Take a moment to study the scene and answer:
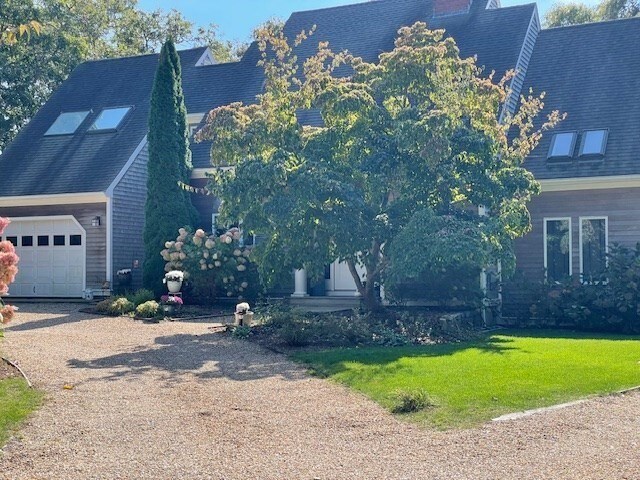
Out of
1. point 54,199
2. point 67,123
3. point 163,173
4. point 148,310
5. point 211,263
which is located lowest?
point 148,310

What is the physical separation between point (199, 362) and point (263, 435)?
3.92 metres

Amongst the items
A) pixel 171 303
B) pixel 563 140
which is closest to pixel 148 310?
pixel 171 303

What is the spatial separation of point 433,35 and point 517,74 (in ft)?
21.4

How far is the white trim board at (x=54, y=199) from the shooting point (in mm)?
20203

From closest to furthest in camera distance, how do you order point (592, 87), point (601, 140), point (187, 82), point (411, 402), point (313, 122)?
point (411, 402) < point (601, 140) < point (592, 87) < point (313, 122) < point (187, 82)

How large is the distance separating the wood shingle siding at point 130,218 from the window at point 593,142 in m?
11.4

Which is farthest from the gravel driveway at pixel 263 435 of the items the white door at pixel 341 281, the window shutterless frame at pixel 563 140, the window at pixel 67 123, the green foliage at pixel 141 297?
the window at pixel 67 123

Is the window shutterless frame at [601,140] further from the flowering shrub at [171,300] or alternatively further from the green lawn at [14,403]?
the green lawn at [14,403]

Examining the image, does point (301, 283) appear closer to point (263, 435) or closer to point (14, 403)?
point (14, 403)

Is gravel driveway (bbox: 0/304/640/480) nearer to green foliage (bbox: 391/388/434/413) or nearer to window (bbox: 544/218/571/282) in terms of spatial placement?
green foliage (bbox: 391/388/434/413)

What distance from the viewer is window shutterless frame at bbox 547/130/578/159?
57.4 feet

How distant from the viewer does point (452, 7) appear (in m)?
22.8

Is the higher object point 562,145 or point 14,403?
point 562,145

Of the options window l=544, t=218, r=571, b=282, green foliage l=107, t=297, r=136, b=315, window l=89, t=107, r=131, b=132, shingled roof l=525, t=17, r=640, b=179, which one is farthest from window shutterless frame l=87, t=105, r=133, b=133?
window l=544, t=218, r=571, b=282
